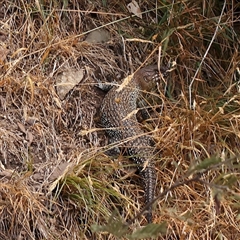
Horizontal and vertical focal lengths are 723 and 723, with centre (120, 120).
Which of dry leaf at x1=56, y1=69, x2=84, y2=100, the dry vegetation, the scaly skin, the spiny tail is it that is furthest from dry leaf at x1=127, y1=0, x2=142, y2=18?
the spiny tail

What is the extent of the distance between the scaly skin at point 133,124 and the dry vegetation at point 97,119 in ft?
0.20

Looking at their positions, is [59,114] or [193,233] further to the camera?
[59,114]

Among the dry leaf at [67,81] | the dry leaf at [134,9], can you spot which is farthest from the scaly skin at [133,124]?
the dry leaf at [134,9]

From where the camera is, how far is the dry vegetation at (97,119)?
147 inches

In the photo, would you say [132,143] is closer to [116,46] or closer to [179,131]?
[179,131]

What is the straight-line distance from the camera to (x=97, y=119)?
433cm

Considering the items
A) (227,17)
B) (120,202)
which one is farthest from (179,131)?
(227,17)

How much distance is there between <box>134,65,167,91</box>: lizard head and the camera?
4.54m

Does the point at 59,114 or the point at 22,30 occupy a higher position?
the point at 22,30

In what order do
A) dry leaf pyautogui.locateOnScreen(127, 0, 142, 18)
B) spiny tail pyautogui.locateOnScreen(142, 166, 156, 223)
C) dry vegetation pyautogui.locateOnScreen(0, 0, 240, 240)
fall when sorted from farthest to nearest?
dry leaf pyautogui.locateOnScreen(127, 0, 142, 18) < spiny tail pyautogui.locateOnScreen(142, 166, 156, 223) < dry vegetation pyautogui.locateOnScreen(0, 0, 240, 240)

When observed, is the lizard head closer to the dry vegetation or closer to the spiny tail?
the dry vegetation

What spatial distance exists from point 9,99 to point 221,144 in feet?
4.05

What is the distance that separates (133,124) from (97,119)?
22cm

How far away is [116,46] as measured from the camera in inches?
183
